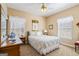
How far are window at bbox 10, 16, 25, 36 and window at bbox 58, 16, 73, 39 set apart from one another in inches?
101

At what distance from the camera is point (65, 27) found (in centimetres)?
523

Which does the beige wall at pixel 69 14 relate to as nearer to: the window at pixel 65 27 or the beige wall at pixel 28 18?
the window at pixel 65 27

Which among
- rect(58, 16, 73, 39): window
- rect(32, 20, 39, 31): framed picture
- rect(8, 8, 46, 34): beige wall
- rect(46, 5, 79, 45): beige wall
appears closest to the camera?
rect(46, 5, 79, 45): beige wall

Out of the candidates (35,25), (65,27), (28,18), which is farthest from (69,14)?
(28,18)

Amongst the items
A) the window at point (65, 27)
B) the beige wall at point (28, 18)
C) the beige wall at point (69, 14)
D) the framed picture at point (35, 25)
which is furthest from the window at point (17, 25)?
the window at point (65, 27)

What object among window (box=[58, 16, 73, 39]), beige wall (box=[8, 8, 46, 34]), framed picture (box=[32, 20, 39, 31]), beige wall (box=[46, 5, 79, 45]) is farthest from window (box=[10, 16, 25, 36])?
window (box=[58, 16, 73, 39])

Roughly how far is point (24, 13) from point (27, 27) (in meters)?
1.01

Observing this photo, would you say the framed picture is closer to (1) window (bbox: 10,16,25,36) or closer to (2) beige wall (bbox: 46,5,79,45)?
(1) window (bbox: 10,16,25,36)

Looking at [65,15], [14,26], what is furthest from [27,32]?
[65,15]

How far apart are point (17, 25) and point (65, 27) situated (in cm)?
318

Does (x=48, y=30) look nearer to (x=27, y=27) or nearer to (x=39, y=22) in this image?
(x=39, y=22)

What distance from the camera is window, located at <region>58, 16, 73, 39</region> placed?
4.75m

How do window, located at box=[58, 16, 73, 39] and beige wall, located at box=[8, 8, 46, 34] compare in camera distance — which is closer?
window, located at box=[58, 16, 73, 39]

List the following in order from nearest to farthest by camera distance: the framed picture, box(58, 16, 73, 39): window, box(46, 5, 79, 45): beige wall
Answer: box(46, 5, 79, 45): beige wall, box(58, 16, 73, 39): window, the framed picture
